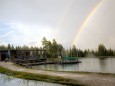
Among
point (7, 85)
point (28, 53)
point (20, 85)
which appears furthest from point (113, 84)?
point (28, 53)

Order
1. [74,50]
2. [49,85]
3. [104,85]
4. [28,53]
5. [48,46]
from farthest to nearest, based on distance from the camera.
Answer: [74,50], [48,46], [28,53], [49,85], [104,85]

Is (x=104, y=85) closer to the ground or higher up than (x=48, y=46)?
closer to the ground

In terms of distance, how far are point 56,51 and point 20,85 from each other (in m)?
111

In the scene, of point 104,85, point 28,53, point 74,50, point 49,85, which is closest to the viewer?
point 104,85

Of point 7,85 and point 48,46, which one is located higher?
point 48,46

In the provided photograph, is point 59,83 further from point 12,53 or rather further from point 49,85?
point 12,53

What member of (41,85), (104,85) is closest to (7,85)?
(41,85)

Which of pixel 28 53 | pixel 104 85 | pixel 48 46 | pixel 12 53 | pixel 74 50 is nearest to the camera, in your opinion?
pixel 104 85

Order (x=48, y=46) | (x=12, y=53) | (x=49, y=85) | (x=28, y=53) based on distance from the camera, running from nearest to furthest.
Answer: (x=49, y=85)
(x=12, y=53)
(x=28, y=53)
(x=48, y=46)

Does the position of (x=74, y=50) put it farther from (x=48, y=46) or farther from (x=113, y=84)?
(x=113, y=84)

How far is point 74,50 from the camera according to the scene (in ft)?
616

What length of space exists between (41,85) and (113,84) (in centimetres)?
826

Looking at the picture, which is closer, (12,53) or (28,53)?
(12,53)

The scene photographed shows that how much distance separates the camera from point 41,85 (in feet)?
73.6
